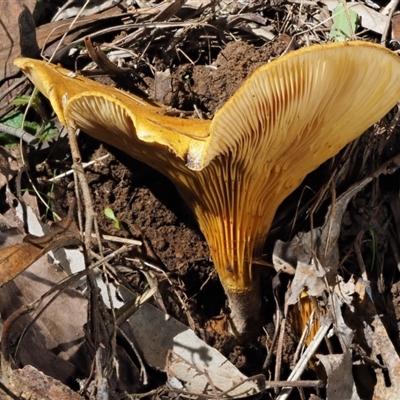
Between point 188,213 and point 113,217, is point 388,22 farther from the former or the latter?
point 113,217

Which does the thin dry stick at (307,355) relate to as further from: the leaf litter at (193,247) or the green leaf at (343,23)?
the green leaf at (343,23)

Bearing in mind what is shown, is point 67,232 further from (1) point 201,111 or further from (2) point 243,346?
(2) point 243,346

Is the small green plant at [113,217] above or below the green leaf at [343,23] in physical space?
below

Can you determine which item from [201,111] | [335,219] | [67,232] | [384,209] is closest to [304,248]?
[335,219]

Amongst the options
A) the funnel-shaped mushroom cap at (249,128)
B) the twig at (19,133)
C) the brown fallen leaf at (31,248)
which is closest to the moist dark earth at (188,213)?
the twig at (19,133)

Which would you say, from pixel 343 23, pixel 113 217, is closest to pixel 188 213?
pixel 113 217
